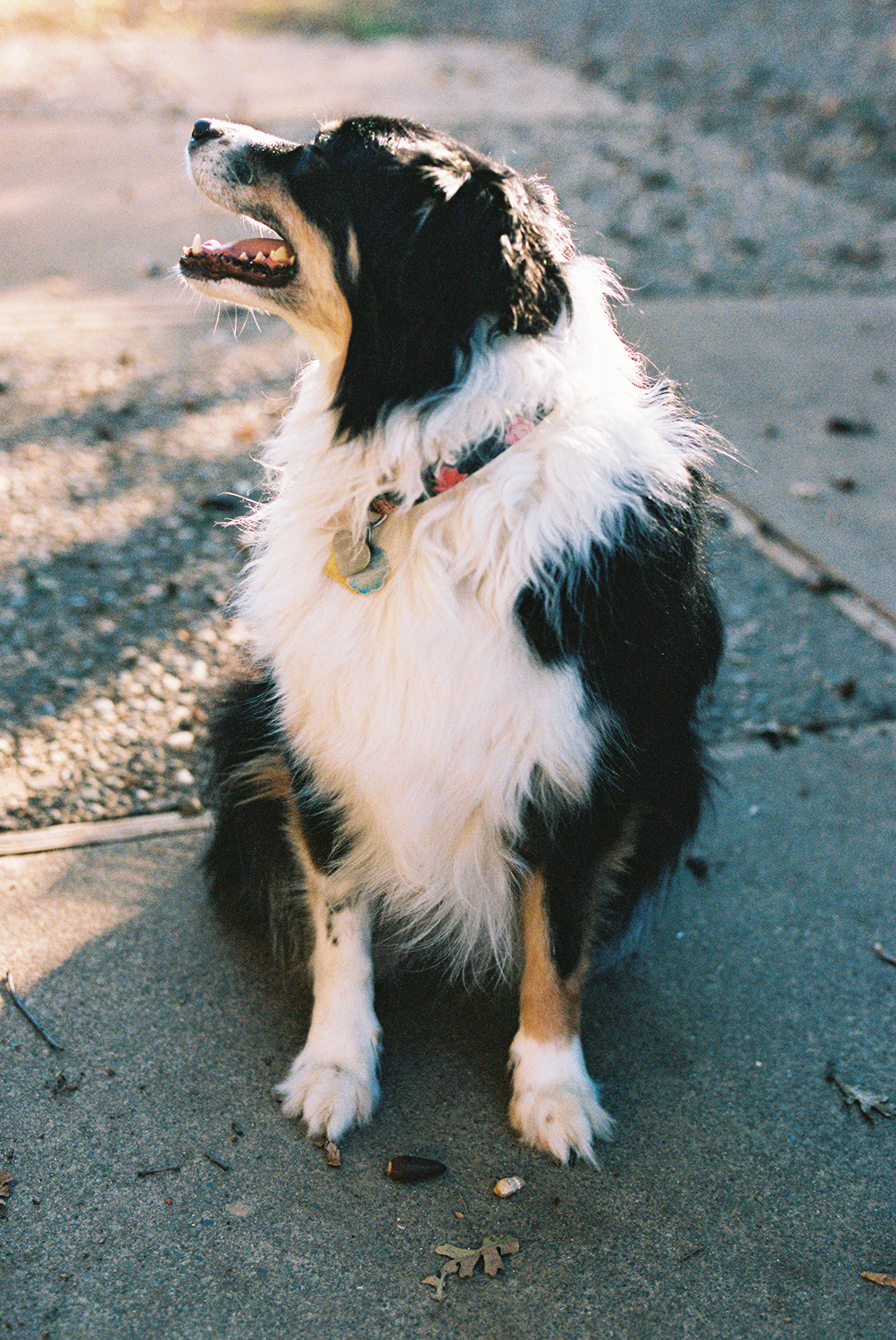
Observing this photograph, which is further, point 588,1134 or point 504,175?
point 588,1134

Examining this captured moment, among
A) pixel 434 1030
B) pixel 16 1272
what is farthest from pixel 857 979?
pixel 16 1272

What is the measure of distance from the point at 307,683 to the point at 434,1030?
2.79 feet

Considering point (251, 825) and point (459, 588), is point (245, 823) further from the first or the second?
point (459, 588)

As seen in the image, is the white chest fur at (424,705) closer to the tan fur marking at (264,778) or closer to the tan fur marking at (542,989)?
the tan fur marking at (542,989)

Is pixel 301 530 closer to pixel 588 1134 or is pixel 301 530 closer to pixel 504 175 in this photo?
pixel 504 175

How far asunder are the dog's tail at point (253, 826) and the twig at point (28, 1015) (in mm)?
461

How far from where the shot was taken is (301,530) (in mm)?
2166

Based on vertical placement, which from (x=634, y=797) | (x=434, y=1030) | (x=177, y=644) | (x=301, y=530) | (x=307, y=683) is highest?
(x=301, y=530)

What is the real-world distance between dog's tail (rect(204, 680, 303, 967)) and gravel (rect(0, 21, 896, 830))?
0.19 m

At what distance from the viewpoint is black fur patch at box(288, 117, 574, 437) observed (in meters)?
1.84

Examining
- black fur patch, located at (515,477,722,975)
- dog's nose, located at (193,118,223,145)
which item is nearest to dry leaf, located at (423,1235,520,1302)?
black fur patch, located at (515,477,722,975)

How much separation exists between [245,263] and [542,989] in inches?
60.1

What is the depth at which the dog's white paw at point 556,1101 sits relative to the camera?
217cm

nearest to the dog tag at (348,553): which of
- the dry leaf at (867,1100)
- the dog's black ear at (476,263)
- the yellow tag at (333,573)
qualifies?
the yellow tag at (333,573)
